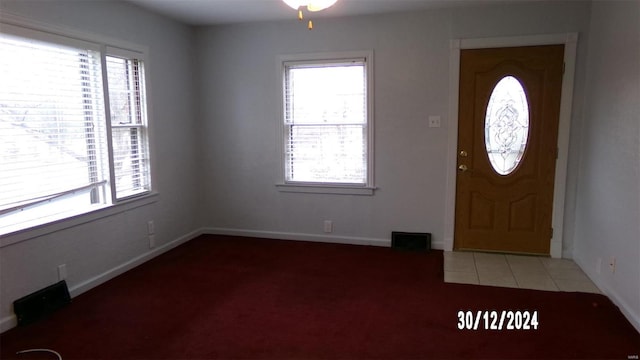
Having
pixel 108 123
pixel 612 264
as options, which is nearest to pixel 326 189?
pixel 108 123

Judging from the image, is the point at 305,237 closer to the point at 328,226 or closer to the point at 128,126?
the point at 328,226

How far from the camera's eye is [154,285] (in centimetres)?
357

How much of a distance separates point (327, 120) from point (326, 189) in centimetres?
75

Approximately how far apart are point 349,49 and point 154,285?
9.55 feet

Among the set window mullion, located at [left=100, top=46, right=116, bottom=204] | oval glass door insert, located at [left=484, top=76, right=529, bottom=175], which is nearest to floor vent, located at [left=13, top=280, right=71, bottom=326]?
window mullion, located at [left=100, top=46, right=116, bottom=204]

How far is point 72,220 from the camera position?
3279 millimetres

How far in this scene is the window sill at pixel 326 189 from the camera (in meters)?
4.55

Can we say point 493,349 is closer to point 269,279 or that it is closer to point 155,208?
point 269,279

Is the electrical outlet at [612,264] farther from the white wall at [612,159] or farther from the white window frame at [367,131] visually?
the white window frame at [367,131]

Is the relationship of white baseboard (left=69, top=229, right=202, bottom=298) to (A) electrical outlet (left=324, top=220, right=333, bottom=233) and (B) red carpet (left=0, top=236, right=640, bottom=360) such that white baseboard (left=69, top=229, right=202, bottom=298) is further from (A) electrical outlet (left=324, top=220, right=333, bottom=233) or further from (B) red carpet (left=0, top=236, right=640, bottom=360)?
(A) electrical outlet (left=324, top=220, right=333, bottom=233)

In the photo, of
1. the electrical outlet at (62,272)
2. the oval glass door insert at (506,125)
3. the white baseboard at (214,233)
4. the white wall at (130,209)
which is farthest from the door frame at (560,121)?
the electrical outlet at (62,272)

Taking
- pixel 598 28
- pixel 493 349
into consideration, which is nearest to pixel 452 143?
pixel 598 28

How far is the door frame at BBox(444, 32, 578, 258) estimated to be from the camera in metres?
3.86

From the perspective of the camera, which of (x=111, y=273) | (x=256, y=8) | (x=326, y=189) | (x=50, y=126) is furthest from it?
(x=326, y=189)
